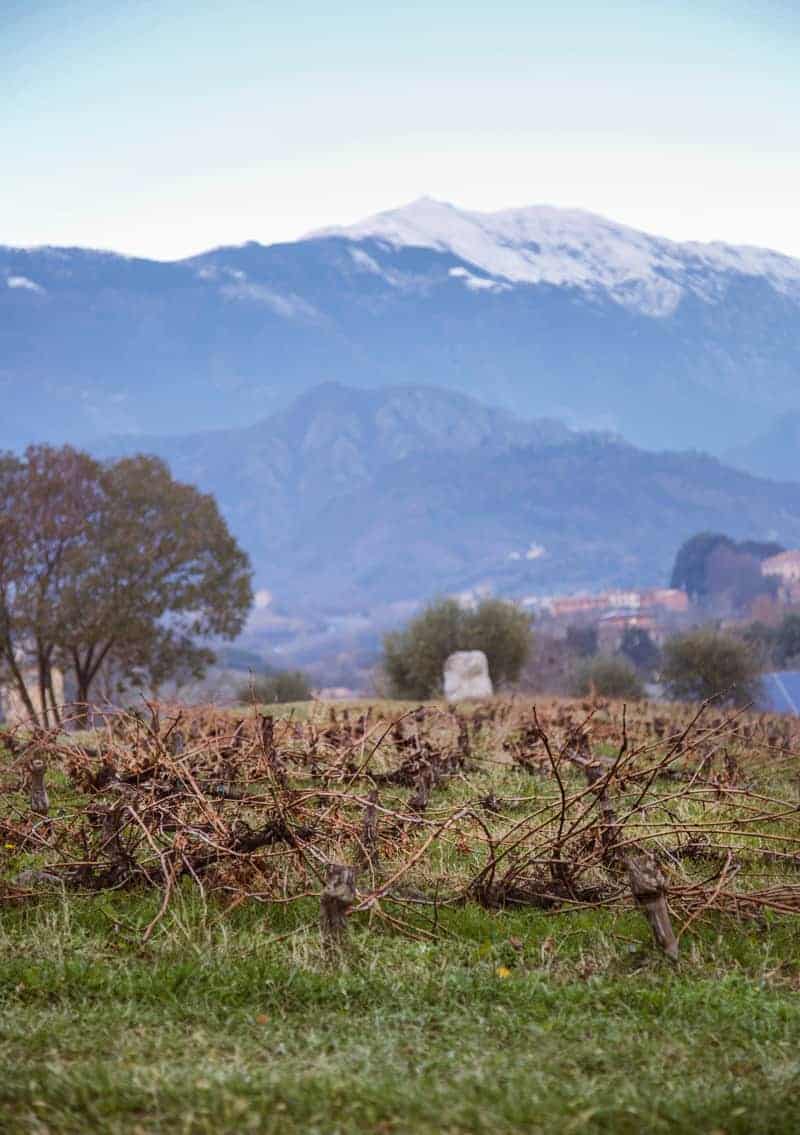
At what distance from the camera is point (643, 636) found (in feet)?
210

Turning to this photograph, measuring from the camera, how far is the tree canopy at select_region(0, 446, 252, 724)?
26.1 m

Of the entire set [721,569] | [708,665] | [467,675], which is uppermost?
[721,569]

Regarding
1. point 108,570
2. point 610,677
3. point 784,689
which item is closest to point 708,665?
point 610,677

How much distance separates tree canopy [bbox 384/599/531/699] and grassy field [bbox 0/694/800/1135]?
2339 centimetres

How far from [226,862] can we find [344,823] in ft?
2.17

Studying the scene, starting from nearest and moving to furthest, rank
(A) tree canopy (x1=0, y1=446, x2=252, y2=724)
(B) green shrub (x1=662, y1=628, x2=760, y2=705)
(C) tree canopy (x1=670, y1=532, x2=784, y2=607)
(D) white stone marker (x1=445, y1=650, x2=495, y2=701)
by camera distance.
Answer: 1. (A) tree canopy (x1=0, y1=446, x2=252, y2=724)
2. (D) white stone marker (x1=445, y1=650, x2=495, y2=701)
3. (B) green shrub (x1=662, y1=628, x2=760, y2=705)
4. (C) tree canopy (x1=670, y1=532, x2=784, y2=607)

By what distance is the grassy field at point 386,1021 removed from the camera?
3213mm

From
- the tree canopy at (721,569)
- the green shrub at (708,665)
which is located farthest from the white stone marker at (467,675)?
the tree canopy at (721,569)

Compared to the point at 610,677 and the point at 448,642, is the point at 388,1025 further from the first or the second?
the point at 610,677

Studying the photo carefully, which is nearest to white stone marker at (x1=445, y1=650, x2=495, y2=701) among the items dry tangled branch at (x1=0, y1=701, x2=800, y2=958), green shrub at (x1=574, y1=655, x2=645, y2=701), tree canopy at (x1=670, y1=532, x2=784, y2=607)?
green shrub at (x1=574, y1=655, x2=645, y2=701)

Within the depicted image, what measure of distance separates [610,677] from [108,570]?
46.9ft

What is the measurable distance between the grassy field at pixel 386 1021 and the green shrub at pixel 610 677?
2553 centimetres

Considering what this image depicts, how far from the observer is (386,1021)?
4191mm

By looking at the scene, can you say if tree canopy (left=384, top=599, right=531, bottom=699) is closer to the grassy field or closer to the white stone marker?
the white stone marker
